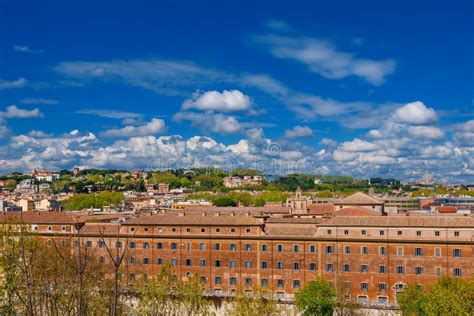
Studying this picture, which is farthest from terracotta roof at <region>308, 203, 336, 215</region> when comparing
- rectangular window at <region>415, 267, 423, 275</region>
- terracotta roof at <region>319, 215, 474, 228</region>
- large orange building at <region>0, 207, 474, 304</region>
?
rectangular window at <region>415, 267, 423, 275</region>

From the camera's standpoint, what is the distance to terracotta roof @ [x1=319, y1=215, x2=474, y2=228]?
48.8 m

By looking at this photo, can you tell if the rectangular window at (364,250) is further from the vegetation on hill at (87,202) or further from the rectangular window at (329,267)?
the vegetation on hill at (87,202)

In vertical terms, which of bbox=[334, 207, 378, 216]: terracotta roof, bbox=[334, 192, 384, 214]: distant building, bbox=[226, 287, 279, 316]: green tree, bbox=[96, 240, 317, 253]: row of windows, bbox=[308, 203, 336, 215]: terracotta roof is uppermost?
bbox=[334, 192, 384, 214]: distant building

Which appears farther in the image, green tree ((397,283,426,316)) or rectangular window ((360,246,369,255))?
rectangular window ((360,246,369,255))

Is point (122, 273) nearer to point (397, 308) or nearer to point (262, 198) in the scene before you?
point (397, 308)

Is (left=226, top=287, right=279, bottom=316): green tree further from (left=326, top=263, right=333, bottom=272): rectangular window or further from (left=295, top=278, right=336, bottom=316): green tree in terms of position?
(left=326, top=263, right=333, bottom=272): rectangular window

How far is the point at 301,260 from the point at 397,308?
9882 mm

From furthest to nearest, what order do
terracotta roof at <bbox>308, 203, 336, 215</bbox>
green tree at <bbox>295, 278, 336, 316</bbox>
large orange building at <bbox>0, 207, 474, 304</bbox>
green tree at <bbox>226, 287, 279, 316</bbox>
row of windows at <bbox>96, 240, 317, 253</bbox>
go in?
terracotta roof at <bbox>308, 203, 336, 215</bbox>, row of windows at <bbox>96, 240, 317, 253</bbox>, large orange building at <bbox>0, 207, 474, 304</bbox>, green tree at <bbox>295, 278, 336, 316</bbox>, green tree at <bbox>226, 287, 279, 316</bbox>

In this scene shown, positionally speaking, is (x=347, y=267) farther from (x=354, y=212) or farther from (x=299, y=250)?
(x=354, y=212)

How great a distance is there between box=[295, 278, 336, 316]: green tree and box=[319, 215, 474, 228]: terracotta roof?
7.71 meters

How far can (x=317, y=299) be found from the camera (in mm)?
45594

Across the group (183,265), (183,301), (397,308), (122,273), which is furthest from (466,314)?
(122,273)

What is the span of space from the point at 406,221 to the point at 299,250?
10.3 metres

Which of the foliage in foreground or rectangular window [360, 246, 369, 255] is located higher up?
rectangular window [360, 246, 369, 255]
